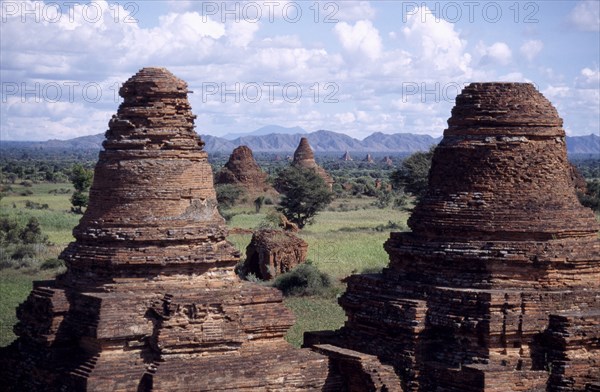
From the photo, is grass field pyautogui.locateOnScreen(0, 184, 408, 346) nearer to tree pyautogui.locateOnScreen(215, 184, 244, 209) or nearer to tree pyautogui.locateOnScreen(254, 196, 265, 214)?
tree pyautogui.locateOnScreen(254, 196, 265, 214)

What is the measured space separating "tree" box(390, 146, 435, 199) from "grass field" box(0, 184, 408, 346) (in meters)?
2.74

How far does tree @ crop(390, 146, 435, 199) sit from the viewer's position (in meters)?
57.6

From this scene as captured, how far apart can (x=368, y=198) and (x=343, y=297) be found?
7936cm

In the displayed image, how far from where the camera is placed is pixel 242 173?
76812mm

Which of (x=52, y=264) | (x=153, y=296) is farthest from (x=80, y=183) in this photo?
(x=153, y=296)

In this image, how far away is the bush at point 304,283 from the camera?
3656 cm

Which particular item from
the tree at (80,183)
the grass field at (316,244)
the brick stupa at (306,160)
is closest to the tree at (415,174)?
the grass field at (316,244)

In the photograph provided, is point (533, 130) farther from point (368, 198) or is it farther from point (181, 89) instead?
point (368, 198)

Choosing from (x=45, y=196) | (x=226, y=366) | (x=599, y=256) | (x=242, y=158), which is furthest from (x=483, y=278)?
(x=45, y=196)

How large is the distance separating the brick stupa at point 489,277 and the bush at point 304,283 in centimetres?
1742

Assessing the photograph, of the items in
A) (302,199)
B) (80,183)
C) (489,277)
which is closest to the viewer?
(489,277)

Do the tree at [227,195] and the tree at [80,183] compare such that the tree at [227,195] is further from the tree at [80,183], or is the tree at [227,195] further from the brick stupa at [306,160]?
the brick stupa at [306,160]

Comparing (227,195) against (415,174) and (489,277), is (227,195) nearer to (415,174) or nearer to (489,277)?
(415,174)

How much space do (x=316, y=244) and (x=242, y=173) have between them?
90.2 feet
